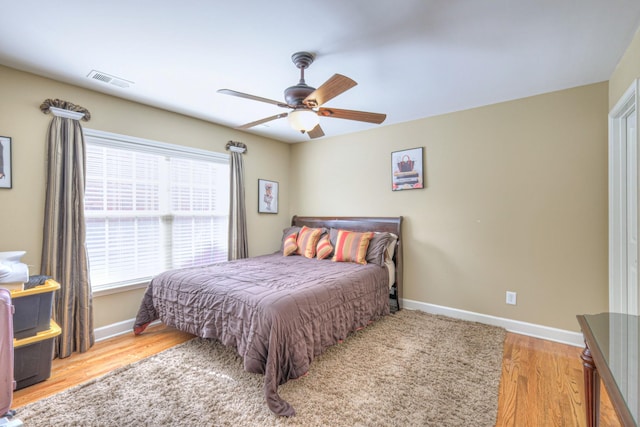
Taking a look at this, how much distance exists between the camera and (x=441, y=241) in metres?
3.48

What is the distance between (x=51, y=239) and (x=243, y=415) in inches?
87.2

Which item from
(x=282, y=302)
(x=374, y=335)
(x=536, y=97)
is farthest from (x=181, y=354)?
(x=536, y=97)

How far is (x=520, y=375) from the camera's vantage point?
2217mm

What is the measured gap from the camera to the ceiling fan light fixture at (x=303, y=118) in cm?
212

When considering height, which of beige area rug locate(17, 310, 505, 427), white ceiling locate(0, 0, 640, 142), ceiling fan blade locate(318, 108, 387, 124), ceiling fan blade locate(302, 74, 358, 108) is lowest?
beige area rug locate(17, 310, 505, 427)

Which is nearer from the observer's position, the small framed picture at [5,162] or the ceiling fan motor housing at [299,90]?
the ceiling fan motor housing at [299,90]

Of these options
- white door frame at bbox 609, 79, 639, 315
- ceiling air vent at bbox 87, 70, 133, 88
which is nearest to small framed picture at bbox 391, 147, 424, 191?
white door frame at bbox 609, 79, 639, 315

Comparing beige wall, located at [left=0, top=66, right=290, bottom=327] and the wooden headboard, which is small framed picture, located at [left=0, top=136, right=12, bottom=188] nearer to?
beige wall, located at [left=0, top=66, right=290, bottom=327]

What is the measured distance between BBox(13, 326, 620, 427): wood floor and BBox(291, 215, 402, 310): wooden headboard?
1.23 m

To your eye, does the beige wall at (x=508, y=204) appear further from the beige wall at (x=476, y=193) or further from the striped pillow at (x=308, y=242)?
the striped pillow at (x=308, y=242)

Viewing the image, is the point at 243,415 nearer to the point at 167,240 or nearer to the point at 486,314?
the point at 167,240

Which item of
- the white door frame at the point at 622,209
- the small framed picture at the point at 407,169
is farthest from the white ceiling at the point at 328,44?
the small framed picture at the point at 407,169

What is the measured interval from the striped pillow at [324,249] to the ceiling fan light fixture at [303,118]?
6.07 feet

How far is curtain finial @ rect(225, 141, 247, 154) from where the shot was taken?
4.02 metres
